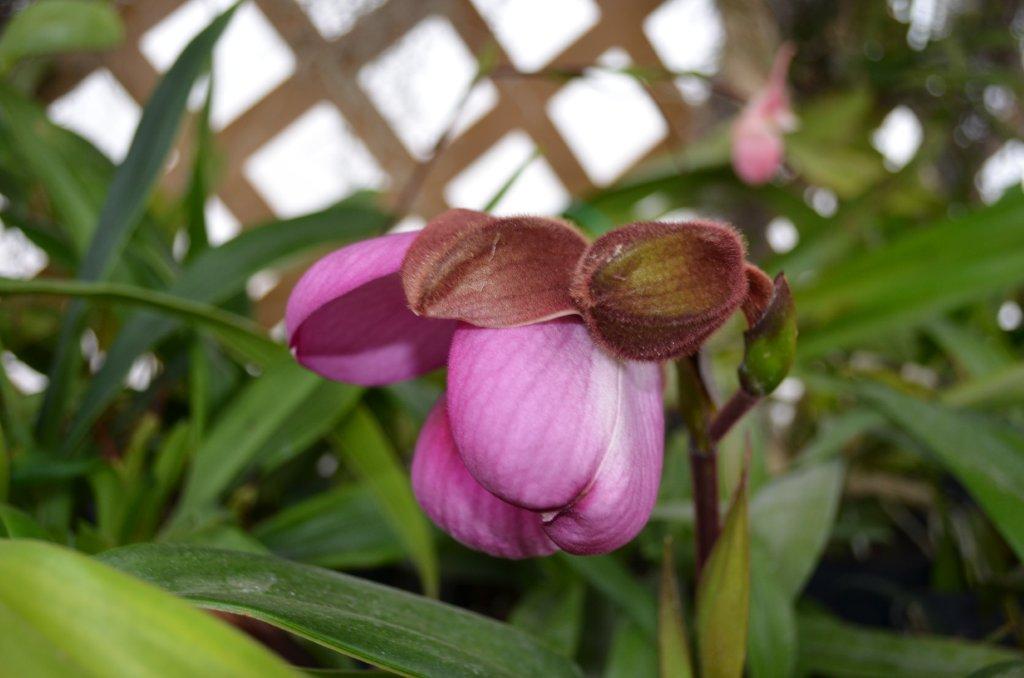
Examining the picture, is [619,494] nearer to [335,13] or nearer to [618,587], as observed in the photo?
[618,587]

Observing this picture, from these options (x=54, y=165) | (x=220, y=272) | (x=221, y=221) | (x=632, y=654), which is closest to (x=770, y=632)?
(x=632, y=654)

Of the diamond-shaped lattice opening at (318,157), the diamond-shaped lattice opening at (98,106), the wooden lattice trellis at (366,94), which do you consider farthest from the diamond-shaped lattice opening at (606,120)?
the diamond-shaped lattice opening at (98,106)

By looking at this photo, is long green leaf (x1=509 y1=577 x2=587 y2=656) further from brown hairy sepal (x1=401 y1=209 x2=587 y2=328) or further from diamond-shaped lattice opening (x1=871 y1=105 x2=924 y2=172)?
diamond-shaped lattice opening (x1=871 y1=105 x2=924 y2=172)

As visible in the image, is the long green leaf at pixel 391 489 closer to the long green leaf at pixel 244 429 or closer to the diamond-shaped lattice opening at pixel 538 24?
the long green leaf at pixel 244 429

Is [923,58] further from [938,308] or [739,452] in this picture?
[739,452]

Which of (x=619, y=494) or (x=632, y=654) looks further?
(x=632, y=654)

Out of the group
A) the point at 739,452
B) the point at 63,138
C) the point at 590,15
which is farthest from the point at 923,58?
the point at 63,138

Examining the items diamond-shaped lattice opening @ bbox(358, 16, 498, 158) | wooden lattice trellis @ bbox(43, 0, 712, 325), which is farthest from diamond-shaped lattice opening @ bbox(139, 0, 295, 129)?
diamond-shaped lattice opening @ bbox(358, 16, 498, 158)
